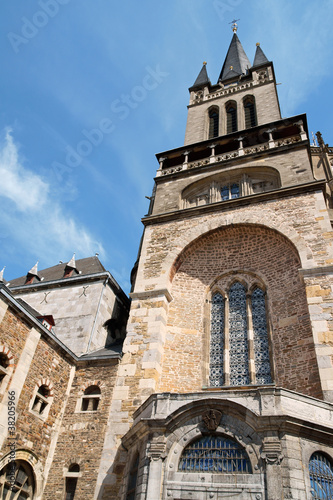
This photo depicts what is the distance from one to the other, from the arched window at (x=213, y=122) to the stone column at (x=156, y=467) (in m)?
15.3

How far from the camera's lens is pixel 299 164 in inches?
564

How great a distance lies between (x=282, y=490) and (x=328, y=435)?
4.77 feet

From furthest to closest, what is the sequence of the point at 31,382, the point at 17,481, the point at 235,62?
the point at 235,62 < the point at 31,382 < the point at 17,481

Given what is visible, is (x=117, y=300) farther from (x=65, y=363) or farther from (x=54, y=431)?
(x=54, y=431)

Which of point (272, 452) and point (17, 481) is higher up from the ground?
point (272, 452)

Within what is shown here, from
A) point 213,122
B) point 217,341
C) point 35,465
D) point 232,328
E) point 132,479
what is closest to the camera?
point 132,479

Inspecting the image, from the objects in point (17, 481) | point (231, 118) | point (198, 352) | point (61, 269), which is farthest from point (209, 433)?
point (231, 118)

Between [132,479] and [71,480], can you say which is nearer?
[132,479]

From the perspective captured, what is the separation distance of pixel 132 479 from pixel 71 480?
231 centimetres

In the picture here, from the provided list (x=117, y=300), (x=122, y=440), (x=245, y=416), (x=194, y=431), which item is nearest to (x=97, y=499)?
(x=122, y=440)

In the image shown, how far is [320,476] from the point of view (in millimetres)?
7215

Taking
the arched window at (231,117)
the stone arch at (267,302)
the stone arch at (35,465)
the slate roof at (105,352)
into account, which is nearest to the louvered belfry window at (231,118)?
the arched window at (231,117)

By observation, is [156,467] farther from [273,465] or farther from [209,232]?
[209,232]

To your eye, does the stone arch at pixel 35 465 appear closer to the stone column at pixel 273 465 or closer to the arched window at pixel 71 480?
the arched window at pixel 71 480
